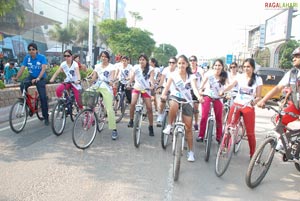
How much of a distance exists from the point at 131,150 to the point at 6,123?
3794 mm

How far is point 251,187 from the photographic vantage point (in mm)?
4754

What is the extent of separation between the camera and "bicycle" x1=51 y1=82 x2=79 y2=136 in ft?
23.0

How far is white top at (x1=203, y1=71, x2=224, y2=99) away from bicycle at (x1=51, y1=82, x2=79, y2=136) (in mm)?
3073

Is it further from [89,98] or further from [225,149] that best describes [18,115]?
[225,149]

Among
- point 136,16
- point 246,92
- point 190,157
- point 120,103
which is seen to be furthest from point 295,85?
point 136,16

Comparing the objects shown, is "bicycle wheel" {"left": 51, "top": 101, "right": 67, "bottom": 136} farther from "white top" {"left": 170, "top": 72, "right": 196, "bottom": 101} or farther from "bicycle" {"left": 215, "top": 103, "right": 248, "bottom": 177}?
"bicycle" {"left": 215, "top": 103, "right": 248, "bottom": 177}

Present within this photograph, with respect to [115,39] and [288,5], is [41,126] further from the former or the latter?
[288,5]

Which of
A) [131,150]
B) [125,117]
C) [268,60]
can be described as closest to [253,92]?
[131,150]

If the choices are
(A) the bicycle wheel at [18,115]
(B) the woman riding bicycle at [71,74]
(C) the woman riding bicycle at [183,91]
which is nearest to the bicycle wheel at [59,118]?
(B) the woman riding bicycle at [71,74]

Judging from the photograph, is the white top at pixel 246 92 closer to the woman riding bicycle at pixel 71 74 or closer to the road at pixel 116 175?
the road at pixel 116 175

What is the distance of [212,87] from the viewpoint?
6.87 m

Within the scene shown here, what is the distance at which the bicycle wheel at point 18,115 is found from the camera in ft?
23.3

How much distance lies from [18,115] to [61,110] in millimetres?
950

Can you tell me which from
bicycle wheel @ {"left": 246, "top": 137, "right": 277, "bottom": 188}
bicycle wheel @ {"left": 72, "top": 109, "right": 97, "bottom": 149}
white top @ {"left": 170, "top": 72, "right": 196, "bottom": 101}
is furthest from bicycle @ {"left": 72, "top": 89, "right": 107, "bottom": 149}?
bicycle wheel @ {"left": 246, "top": 137, "right": 277, "bottom": 188}
